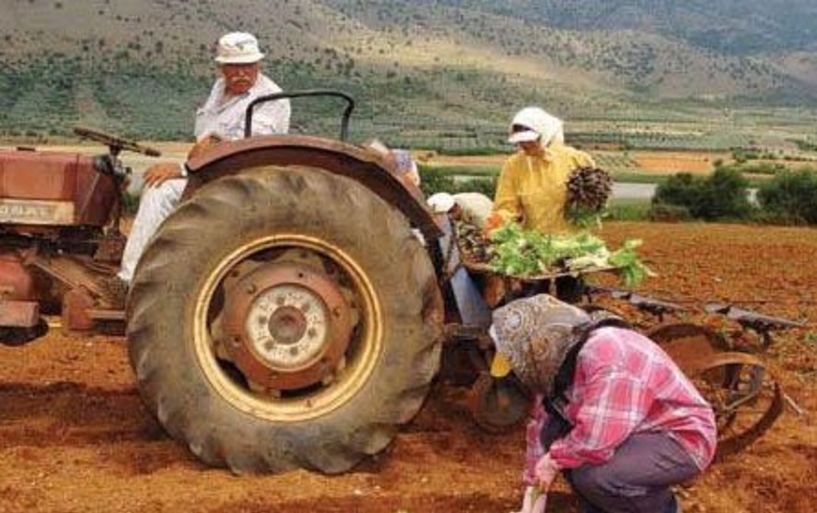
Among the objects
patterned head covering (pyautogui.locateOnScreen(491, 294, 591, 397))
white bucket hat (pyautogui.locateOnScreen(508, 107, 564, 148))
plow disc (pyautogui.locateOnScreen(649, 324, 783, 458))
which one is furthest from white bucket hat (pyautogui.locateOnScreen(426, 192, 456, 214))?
patterned head covering (pyautogui.locateOnScreen(491, 294, 591, 397))

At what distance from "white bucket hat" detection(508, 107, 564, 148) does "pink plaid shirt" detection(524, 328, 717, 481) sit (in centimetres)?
261

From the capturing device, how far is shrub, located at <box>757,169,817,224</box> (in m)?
24.6

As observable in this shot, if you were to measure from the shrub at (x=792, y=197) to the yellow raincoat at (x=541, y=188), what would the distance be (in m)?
17.7

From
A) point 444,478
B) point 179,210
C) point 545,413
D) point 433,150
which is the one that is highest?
point 179,210

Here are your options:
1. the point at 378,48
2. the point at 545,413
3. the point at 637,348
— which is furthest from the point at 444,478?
the point at 378,48

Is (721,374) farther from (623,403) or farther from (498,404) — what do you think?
(623,403)

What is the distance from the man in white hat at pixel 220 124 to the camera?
654 centimetres

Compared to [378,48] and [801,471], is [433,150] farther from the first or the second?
[801,471]

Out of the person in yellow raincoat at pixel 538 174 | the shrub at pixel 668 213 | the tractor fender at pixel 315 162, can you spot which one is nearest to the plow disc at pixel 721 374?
the person in yellow raincoat at pixel 538 174

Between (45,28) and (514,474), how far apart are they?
304ft

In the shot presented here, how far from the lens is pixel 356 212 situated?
20.0 feet

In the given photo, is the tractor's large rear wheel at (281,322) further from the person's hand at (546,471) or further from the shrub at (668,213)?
the shrub at (668,213)

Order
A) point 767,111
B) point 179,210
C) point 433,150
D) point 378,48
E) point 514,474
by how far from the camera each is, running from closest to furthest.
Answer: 1. point 179,210
2. point 514,474
3. point 433,150
4. point 378,48
5. point 767,111

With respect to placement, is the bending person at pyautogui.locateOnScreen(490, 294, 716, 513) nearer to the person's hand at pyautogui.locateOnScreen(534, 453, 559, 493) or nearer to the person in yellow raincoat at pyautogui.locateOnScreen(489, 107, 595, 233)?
the person's hand at pyautogui.locateOnScreen(534, 453, 559, 493)
